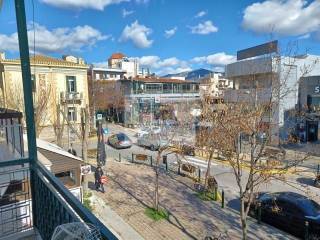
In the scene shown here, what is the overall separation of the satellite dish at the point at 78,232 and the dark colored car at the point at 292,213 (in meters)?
9.75

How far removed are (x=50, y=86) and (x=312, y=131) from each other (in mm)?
24975

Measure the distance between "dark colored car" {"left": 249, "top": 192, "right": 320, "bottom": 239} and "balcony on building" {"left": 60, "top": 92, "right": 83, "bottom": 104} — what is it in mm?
25336

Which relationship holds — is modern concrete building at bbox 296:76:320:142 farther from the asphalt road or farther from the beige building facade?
the beige building facade

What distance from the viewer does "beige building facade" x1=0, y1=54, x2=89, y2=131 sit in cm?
2572

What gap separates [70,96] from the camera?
3419cm

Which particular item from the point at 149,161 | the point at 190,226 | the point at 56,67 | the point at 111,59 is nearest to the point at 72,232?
the point at 190,226

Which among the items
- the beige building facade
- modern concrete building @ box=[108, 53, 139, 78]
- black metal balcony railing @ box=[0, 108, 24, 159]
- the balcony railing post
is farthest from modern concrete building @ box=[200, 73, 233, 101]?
modern concrete building @ box=[108, 53, 139, 78]

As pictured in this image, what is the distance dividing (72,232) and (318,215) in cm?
1122

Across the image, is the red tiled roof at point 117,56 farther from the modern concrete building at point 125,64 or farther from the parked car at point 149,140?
the parked car at point 149,140

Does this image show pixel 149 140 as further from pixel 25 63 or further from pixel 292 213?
pixel 25 63

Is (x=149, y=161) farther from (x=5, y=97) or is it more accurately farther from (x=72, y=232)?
(x=72, y=232)

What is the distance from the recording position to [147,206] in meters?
13.6

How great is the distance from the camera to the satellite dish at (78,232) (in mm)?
1856

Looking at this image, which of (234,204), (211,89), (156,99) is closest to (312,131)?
(211,89)
